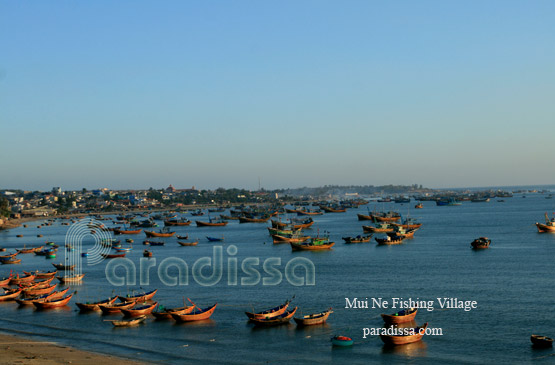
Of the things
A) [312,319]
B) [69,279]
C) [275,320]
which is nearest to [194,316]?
[275,320]

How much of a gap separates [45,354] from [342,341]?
52.0ft

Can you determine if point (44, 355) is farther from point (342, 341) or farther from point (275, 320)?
point (342, 341)

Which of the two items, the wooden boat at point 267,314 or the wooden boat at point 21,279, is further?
the wooden boat at point 21,279

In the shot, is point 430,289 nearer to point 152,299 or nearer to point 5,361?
point 152,299

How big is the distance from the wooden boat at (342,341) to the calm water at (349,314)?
35 cm

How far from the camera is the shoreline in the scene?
30.3 m

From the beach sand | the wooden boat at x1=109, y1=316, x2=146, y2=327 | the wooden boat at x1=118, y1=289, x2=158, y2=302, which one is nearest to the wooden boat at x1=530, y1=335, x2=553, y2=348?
the beach sand

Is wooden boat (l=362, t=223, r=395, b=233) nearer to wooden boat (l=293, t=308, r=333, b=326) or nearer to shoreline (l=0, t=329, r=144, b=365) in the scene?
wooden boat (l=293, t=308, r=333, b=326)

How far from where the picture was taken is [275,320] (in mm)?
37375

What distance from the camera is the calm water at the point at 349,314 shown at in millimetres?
31703

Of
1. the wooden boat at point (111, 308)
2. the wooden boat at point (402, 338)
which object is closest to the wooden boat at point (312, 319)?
the wooden boat at point (402, 338)

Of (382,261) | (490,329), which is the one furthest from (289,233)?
(490,329)

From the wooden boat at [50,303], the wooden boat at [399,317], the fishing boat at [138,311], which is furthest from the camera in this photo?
the wooden boat at [50,303]

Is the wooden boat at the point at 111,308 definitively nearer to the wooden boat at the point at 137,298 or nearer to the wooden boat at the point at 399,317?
the wooden boat at the point at 137,298
